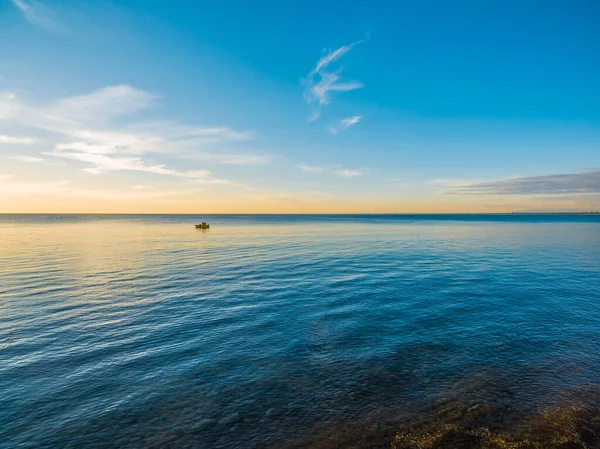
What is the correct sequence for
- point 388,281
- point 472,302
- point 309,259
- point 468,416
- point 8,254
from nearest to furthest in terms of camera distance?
point 468,416
point 472,302
point 388,281
point 309,259
point 8,254

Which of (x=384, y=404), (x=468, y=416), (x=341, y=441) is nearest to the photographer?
(x=341, y=441)

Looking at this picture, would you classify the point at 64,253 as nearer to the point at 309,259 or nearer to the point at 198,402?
the point at 309,259

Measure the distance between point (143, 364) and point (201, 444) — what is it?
708 centimetres

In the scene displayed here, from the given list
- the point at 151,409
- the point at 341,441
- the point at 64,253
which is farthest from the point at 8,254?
the point at 341,441

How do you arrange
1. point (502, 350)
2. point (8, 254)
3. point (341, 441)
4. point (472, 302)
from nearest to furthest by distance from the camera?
1. point (341, 441)
2. point (502, 350)
3. point (472, 302)
4. point (8, 254)

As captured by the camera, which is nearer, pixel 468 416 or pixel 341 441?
pixel 341 441

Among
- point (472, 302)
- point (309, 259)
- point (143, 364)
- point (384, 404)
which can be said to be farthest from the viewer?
point (309, 259)

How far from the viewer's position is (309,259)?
49875 mm

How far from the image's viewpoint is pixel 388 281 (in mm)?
34250

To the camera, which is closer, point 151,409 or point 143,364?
point 151,409

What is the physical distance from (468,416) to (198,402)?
10.6m

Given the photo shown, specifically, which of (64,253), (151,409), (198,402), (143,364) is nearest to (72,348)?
(143,364)

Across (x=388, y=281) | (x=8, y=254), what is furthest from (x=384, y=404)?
(x=8, y=254)

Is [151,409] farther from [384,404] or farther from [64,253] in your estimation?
[64,253]
